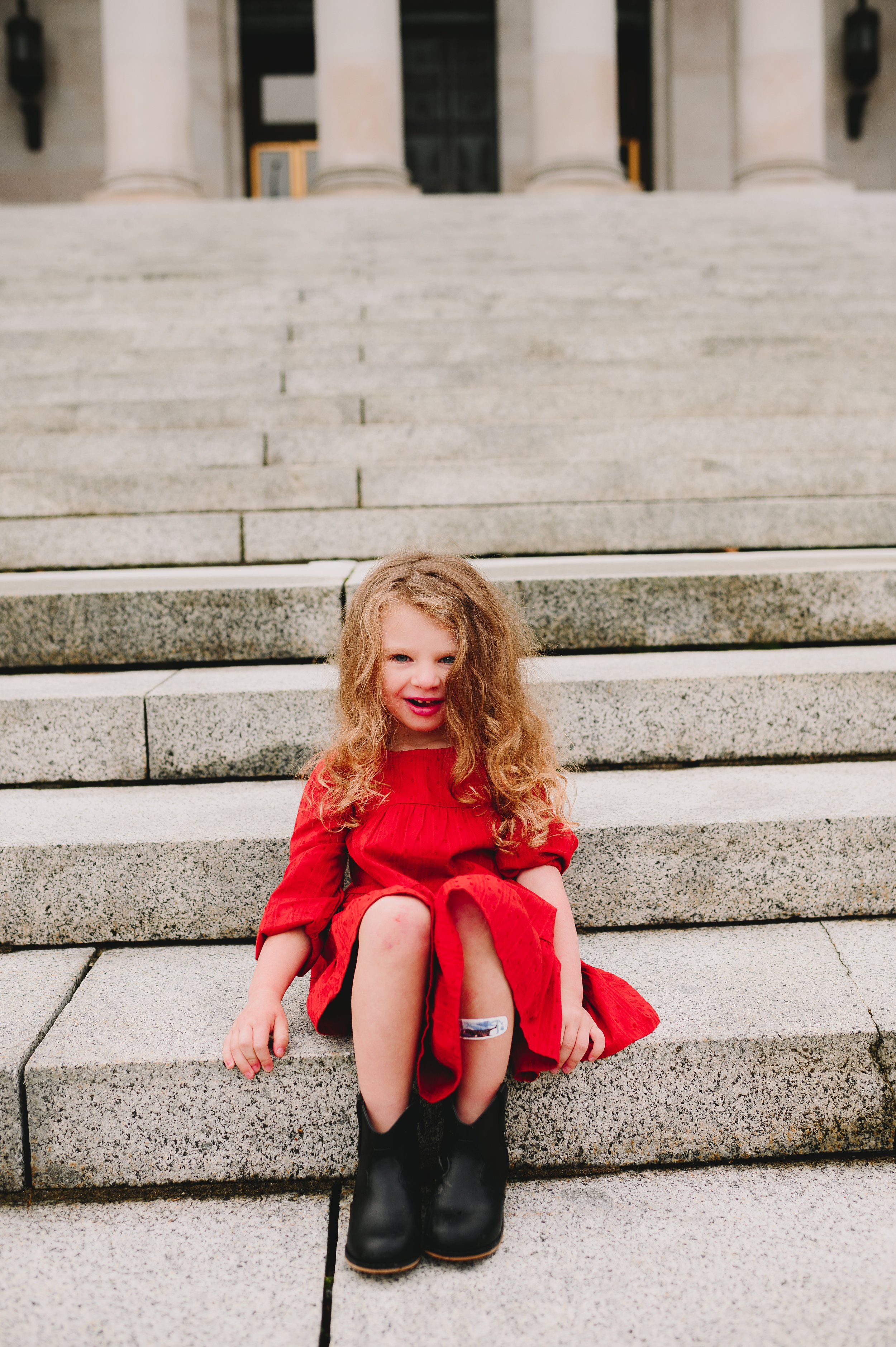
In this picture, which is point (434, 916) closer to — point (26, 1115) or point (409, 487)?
point (26, 1115)

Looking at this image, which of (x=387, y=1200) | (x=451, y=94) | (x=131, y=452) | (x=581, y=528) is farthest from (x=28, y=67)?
(x=387, y=1200)

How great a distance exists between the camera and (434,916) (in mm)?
1587

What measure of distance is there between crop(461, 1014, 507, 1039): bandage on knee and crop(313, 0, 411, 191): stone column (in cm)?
1078

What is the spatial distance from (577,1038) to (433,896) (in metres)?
0.35

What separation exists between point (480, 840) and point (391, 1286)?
0.71 m

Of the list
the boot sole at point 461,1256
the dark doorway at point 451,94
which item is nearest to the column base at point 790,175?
the dark doorway at point 451,94

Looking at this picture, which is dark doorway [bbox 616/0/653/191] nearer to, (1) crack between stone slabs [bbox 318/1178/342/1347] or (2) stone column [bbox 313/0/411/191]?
(2) stone column [bbox 313/0/411/191]

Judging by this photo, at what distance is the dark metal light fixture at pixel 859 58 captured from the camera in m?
14.4

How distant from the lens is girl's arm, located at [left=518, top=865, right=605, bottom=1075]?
1674 millimetres

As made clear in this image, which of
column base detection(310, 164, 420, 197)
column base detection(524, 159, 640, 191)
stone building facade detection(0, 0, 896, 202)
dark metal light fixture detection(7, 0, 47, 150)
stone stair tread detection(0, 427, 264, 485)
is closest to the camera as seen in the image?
stone stair tread detection(0, 427, 264, 485)

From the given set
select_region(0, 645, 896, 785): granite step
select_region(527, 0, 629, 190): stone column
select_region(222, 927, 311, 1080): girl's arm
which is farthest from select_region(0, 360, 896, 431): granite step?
select_region(527, 0, 629, 190): stone column

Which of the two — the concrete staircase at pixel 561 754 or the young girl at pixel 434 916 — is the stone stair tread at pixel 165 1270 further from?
the young girl at pixel 434 916

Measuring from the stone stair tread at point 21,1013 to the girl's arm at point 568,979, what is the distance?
3.04 feet

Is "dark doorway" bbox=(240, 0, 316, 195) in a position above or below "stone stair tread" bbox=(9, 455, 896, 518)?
above
